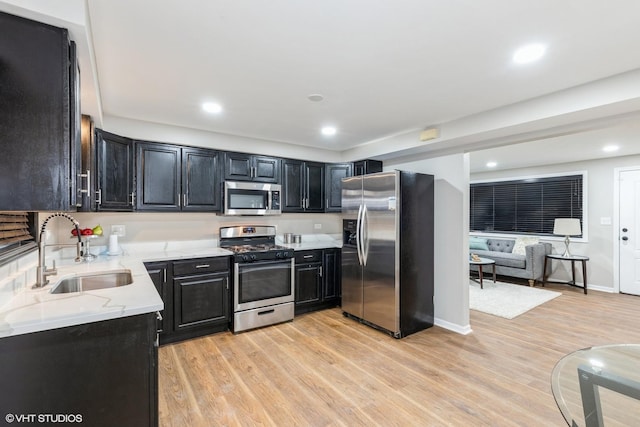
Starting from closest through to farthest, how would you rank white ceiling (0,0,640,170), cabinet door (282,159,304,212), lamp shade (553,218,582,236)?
white ceiling (0,0,640,170), cabinet door (282,159,304,212), lamp shade (553,218,582,236)

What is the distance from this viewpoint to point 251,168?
393cm

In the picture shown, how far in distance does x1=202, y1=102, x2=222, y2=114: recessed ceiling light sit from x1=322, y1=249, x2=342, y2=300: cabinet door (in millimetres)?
2256

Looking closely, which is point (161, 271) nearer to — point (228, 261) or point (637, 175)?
point (228, 261)

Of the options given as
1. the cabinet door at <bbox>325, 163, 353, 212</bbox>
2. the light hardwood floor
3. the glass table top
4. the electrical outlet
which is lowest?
the light hardwood floor

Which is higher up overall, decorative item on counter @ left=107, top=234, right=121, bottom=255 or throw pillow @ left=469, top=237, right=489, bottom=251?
decorative item on counter @ left=107, top=234, right=121, bottom=255

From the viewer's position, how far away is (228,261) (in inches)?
136

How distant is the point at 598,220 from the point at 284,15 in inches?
257

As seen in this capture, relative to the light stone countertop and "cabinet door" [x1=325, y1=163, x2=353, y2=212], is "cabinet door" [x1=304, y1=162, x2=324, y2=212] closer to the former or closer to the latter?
"cabinet door" [x1=325, y1=163, x2=353, y2=212]

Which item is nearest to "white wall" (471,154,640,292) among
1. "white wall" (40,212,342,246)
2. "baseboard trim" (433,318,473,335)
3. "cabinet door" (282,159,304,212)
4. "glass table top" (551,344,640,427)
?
"baseboard trim" (433,318,473,335)

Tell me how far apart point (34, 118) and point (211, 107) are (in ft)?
5.71

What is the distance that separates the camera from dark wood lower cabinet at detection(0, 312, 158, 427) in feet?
4.23

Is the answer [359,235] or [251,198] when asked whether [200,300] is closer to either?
[251,198]

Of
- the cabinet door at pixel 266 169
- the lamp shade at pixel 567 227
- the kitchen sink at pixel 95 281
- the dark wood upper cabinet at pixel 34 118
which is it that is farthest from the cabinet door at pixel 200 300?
the lamp shade at pixel 567 227

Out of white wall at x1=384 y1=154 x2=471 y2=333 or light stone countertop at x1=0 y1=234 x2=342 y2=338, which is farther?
white wall at x1=384 y1=154 x2=471 y2=333
